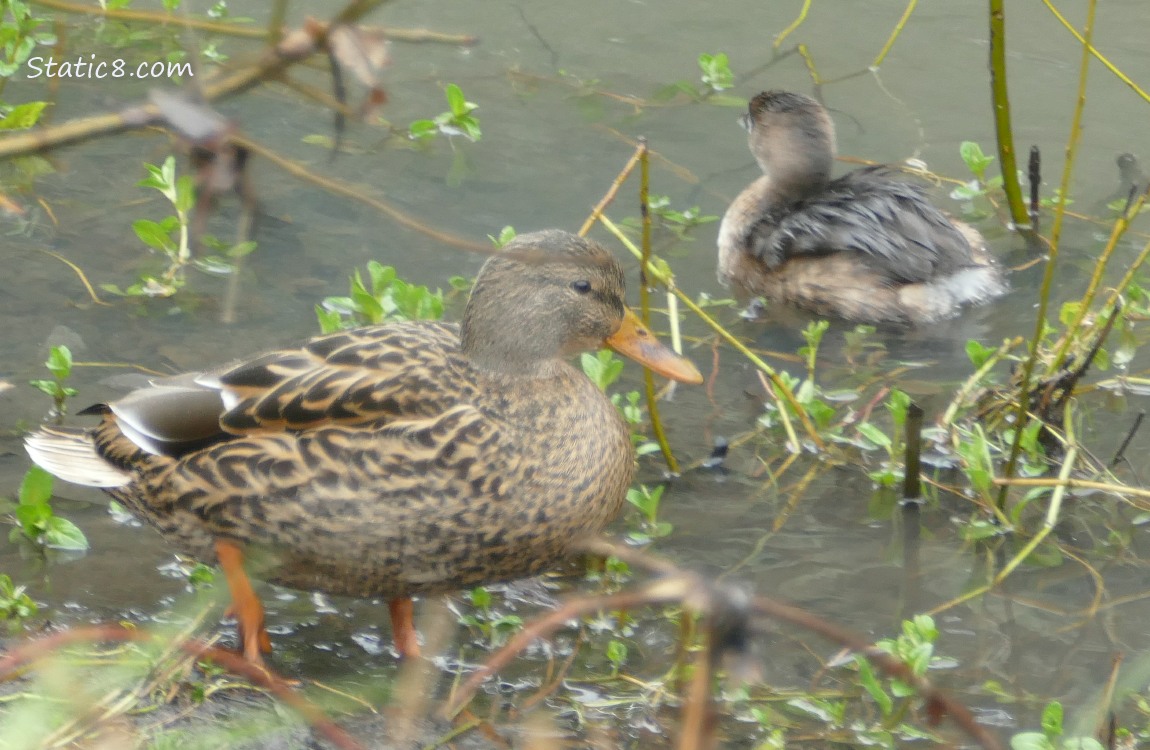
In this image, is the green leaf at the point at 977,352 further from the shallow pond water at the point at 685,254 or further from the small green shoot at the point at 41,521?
the small green shoot at the point at 41,521

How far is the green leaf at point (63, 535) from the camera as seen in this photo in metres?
3.95

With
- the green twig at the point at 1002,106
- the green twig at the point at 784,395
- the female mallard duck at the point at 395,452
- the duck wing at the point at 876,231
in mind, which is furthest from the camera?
the duck wing at the point at 876,231

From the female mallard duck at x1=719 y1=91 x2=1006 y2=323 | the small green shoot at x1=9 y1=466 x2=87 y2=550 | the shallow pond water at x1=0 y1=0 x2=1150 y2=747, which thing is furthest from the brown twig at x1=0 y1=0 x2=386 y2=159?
the female mallard duck at x1=719 y1=91 x2=1006 y2=323

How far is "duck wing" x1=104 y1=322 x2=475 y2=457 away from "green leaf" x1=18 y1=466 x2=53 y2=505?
286mm

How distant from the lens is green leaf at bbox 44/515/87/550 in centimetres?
395

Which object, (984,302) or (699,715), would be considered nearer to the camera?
(699,715)

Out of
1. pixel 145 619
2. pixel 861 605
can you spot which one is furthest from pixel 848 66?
pixel 145 619

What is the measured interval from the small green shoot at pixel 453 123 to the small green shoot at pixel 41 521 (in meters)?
3.35

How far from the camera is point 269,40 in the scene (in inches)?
42.8

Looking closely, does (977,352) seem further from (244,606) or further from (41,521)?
(41,521)

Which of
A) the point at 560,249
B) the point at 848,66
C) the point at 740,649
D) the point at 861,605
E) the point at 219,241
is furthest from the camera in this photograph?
the point at 848,66

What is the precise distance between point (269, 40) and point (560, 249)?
2613 mm

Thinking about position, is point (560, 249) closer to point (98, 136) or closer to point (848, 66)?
point (98, 136)

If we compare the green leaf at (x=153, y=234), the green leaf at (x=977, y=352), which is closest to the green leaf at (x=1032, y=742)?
the green leaf at (x=977, y=352)
